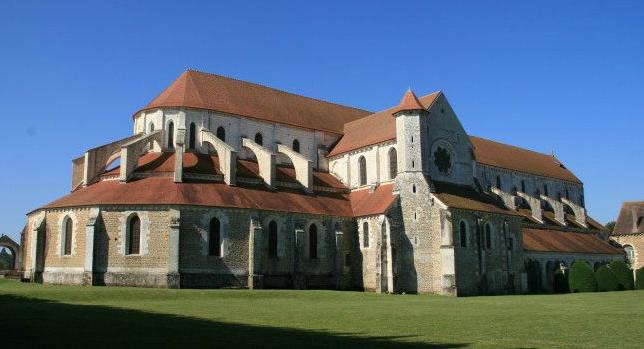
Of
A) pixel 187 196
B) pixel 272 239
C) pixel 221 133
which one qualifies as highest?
pixel 221 133

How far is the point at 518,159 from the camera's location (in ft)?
230

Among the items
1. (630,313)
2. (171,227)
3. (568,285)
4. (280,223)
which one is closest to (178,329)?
(630,313)

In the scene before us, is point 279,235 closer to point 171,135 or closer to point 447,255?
point 447,255

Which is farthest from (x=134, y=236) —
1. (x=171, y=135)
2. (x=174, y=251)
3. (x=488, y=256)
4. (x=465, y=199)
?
(x=488, y=256)

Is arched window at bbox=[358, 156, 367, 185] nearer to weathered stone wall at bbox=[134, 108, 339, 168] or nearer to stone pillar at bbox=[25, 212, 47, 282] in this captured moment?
weathered stone wall at bbox=[134, 108, 339, 168]

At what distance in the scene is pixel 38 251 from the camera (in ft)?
137

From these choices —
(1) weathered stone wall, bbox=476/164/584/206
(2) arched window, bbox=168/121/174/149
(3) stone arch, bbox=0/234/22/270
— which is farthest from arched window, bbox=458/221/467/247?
(3) stone arch, bbox=0/234/22/270

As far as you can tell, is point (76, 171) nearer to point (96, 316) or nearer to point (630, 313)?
point (96, 316)

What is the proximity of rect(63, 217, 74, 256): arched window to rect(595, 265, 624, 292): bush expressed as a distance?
43.2 m

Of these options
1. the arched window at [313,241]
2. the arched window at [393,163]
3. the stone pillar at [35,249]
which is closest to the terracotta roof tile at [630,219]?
the arched window at [393,163]

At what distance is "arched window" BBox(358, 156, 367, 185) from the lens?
169ft

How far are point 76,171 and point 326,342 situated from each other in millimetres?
39946

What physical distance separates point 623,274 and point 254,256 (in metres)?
34.4

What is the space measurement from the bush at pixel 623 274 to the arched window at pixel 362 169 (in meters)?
23.7
